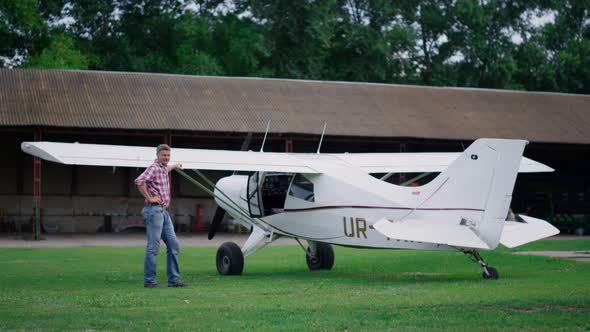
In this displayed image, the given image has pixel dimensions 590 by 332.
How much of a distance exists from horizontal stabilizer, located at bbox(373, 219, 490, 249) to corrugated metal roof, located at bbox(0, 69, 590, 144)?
17600mm

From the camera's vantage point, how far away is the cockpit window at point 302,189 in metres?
14.9

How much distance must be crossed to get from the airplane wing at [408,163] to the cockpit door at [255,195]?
1639 millimetres

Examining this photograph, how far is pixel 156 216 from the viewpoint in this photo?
12.6m

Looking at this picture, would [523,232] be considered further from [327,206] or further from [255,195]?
[255,195]

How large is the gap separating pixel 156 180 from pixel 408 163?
19.5ft

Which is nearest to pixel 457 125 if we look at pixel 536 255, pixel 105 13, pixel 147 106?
pixel 147 106

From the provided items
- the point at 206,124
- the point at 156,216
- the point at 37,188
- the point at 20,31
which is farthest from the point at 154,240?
the point at 20,31

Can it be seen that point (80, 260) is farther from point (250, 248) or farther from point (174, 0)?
point (174, 0)

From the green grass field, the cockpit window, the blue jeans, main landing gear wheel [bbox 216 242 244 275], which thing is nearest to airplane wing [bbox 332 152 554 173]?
the cockpit window

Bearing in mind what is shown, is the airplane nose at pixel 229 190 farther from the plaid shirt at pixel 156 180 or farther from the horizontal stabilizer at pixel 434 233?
the horizontal stabilizer at pixel 434 233

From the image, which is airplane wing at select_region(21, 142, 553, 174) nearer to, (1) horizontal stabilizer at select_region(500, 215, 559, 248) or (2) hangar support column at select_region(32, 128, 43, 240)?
(1) horizontal stabilizer at select_region(500, 215, 559, 248)

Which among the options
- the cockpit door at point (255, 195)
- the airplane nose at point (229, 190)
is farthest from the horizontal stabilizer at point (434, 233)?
the airplane nose at point (229, 190)

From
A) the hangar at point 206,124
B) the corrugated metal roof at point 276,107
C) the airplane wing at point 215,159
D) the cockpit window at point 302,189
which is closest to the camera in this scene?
the airplane wing at point 215,159

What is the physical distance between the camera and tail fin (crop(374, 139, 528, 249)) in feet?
40.4
